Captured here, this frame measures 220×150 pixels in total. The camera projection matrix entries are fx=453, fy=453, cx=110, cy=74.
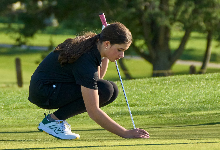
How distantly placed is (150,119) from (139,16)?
1353 centimetres

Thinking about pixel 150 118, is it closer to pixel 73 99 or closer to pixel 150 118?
pixel 150 118

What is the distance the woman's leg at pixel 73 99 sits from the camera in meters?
4.33

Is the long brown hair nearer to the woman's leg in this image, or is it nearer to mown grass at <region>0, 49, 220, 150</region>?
the woman's leg

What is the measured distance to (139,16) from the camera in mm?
19703

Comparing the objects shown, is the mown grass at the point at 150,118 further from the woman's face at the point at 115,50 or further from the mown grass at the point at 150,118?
the woman's face at the point at 115,50

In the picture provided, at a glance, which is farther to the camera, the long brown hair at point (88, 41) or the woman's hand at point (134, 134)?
the woman's hand at point (134, 134)

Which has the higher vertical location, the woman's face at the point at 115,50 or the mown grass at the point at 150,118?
the woman's face at the point at 115,50

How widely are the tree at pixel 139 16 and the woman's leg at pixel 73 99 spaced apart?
44.6 feet

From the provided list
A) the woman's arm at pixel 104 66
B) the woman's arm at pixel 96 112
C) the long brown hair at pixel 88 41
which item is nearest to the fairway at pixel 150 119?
the woman's arm at pixel 96 112

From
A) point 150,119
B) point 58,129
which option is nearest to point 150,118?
point 150,119

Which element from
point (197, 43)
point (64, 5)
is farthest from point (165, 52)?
point (197, 43)

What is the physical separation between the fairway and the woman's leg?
288 mm

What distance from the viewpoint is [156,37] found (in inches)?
841

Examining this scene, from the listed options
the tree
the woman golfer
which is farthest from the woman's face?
the tree
